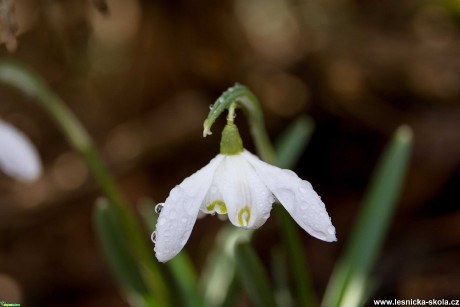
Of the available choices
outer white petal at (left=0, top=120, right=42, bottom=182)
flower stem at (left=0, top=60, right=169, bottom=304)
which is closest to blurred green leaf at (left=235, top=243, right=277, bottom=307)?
flower stem at (left=0, top=60, right=169, bottom=304)

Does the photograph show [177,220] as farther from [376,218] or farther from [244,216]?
[376,218]

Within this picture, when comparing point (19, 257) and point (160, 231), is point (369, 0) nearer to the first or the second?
point (19, 257)

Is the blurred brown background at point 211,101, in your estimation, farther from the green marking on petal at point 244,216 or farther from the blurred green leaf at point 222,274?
the green marking on petal at point 244,216

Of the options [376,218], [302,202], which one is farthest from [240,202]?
[376,218]

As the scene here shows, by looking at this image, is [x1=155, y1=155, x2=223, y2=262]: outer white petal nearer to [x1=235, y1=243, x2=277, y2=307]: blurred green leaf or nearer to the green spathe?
the green spathe

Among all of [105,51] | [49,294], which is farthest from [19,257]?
[105,51]

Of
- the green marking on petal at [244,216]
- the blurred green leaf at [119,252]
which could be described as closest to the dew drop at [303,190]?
the green marking on petal at [244,216]
